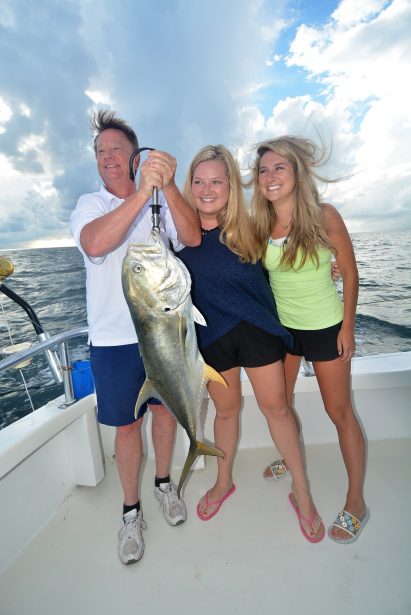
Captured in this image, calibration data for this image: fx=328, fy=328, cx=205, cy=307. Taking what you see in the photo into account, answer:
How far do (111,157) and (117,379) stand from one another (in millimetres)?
1432

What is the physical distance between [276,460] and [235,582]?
112 cm

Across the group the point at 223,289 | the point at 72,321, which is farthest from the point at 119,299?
the point at 72,321

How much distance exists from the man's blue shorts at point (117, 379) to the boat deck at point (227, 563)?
0.91 metres

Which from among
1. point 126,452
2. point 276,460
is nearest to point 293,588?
point 276,460

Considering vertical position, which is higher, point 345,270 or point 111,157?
point 111,157

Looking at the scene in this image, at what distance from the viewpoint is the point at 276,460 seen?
9.61 feet

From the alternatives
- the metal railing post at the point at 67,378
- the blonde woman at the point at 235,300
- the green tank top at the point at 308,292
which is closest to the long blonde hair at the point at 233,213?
the blonde woman at the point at 235,300

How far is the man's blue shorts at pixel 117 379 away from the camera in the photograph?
2082 mm

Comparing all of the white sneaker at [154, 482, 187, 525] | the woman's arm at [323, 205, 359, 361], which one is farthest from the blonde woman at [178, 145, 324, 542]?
the white sneaker at [154, 482, 187, 525]

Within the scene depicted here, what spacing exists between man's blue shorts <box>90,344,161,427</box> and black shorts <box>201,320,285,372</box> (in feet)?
1.51

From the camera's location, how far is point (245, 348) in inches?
80.4

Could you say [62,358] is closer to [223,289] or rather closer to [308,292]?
[223,289]

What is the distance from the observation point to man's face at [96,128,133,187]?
212 centimetres

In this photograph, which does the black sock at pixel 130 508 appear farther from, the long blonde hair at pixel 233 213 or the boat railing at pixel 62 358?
the long blonde hair at pixel 233 213
